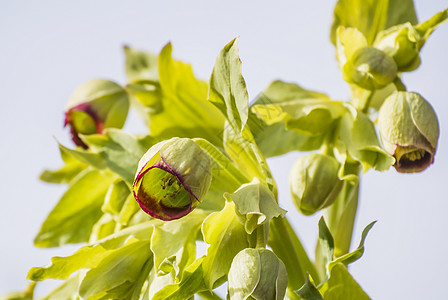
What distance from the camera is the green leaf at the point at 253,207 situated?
2.38 feet

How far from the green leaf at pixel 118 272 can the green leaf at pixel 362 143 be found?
33 centimetres

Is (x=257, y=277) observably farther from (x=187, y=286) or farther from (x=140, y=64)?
(x=140, y=64)

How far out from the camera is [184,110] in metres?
1.08

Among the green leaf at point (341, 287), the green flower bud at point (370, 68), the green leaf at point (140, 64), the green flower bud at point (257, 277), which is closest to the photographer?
the green flower bud at point (257, 277)

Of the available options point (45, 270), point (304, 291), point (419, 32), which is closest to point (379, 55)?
point (419, 32)

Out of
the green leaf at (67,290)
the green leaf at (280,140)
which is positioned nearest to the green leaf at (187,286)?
the green leaf at (67,290)

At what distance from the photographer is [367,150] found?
906 millimetres

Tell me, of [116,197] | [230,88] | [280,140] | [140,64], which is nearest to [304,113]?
[280,140]

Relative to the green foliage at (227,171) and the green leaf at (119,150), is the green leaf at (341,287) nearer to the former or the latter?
the green foliage at (227,171)

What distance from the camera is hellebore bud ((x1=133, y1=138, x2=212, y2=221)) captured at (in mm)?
707

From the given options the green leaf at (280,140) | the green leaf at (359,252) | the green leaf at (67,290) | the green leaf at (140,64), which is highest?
the green leaf at (140,64)

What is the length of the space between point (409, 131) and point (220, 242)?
0.99ft

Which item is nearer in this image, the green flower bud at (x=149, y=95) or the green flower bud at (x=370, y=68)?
the green flower bud at (x=370, y=68)

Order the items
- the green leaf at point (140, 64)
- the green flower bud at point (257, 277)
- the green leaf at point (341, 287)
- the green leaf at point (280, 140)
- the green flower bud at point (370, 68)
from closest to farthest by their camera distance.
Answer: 1. the green flower bud at point (257, 277)
2. the green leaf at point (341, 287)
3. the green flower bud at point (370, 68)
4. the green leaf at point (280, 140)
5. the green leaf at point (140, 64)
